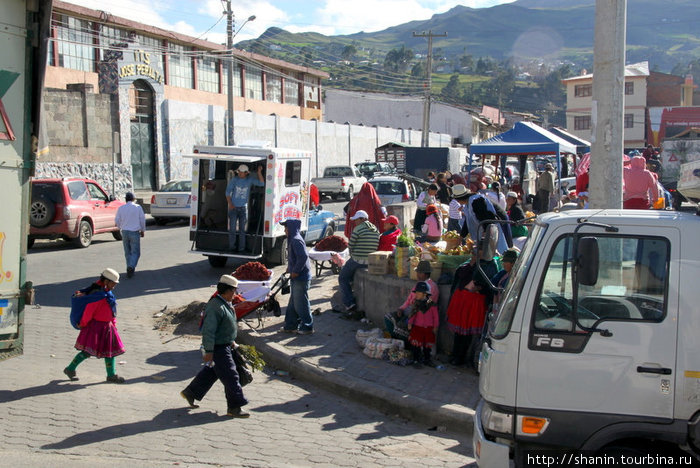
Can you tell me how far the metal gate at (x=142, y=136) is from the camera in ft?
102

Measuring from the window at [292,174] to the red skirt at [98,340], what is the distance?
7.59 meters

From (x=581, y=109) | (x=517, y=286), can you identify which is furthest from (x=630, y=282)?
(x=581, y=109)

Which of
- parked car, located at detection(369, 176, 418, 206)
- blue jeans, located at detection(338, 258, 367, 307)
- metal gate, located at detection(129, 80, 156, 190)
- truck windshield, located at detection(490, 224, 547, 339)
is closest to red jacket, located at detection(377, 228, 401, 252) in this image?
blue jeans, located at detection(338, 258, 367, 307)

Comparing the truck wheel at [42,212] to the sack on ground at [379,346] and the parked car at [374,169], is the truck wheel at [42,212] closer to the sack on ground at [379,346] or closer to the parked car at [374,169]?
the sack on ground at [379,346]

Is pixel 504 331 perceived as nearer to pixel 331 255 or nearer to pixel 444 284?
pixel 444 284

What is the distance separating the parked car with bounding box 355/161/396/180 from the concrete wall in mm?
27270

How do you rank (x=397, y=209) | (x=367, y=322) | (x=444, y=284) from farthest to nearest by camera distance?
(x=397, y=209) → (x=367, y=322) → (x=444, y=284)

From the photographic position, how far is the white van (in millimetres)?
14133

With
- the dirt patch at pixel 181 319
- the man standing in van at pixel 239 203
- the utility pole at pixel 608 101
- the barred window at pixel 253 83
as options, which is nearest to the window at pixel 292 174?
the man standing in van at pixel 239 203

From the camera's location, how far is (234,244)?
14.5 meters

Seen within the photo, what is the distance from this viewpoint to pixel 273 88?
2026 inches

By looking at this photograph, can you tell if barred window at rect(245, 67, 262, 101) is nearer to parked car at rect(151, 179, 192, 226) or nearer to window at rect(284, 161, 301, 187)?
parked car at rect(151, 179, 192, 226)

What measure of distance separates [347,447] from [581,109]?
240 ft

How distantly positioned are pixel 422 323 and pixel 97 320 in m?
3.71
